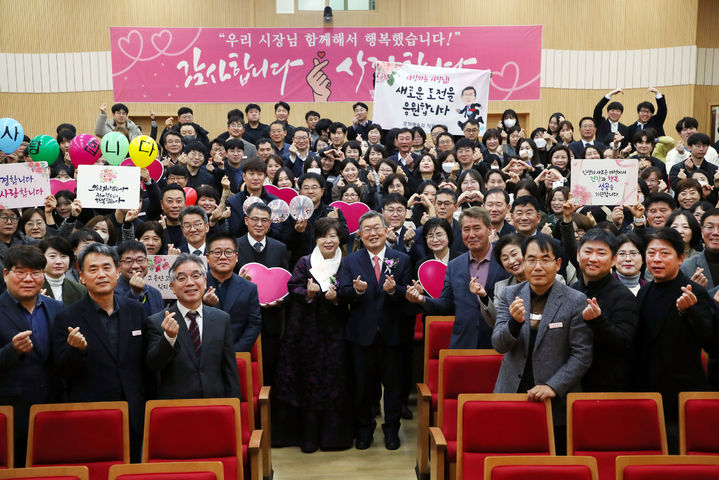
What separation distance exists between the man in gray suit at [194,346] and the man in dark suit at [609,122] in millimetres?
6585

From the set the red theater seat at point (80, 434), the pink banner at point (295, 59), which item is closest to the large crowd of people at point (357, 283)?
the red theater seat at point (80, 434)

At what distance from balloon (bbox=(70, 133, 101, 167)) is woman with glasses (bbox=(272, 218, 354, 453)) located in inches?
120

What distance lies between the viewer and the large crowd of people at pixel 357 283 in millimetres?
3074

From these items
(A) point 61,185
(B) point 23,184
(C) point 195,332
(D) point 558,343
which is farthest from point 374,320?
(A) point 61,185

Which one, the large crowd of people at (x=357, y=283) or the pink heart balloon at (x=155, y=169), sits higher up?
the pink heart balloon at (x=155, y=169)

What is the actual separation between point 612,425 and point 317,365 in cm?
209

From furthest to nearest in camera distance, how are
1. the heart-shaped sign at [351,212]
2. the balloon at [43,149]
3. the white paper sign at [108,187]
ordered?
1. the balloon at [43,149]
2. the heart-shaped sign at [351,212]
3. the white paper sign at [108,187]

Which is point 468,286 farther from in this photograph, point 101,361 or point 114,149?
point 114,149

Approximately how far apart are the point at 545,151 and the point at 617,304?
506cm

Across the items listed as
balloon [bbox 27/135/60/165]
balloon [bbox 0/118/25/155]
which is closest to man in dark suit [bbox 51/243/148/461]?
balloon [bbox 0/118/25/155]

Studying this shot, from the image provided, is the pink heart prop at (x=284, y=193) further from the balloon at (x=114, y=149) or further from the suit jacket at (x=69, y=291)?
the suit jacket at (x=69, y=291)

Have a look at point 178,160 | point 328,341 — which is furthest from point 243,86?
point 328,341

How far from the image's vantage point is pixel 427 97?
808 cm

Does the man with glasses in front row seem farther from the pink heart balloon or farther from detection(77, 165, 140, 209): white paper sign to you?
the pink heart balloon
